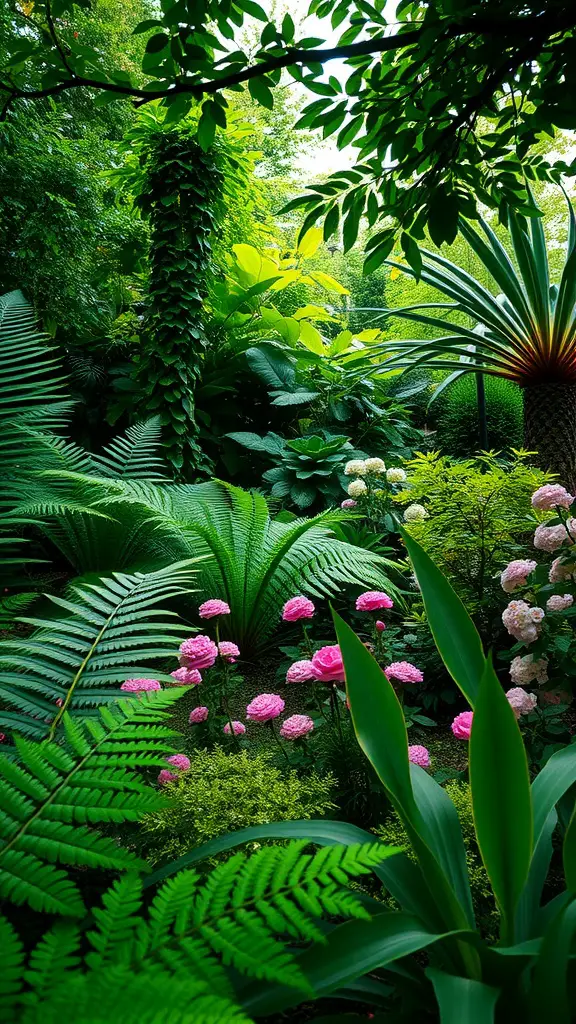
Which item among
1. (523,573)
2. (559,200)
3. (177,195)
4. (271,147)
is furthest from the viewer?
(271,147)

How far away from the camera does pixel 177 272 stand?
3.59 meters

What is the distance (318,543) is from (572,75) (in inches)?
69.9

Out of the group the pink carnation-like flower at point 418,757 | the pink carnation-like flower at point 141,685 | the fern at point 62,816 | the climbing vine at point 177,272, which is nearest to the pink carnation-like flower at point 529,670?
the pink carnation-like flower at point 418,757

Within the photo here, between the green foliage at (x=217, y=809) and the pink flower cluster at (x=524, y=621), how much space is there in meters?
0.54

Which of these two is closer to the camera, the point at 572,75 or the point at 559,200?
the point at 572,75

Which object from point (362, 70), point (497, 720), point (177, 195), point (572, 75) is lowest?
point (497, 720)

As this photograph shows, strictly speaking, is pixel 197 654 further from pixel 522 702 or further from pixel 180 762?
pixel 522 702

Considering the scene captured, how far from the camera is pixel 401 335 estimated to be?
359 inches

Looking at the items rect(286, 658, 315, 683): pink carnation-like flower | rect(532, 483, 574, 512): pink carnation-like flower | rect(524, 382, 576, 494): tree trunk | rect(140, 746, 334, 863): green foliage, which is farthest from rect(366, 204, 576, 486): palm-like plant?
rect(140, 746, 334, 863): green foliage

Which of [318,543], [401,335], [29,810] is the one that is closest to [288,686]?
[318,543]

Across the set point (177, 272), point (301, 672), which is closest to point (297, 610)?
point (301, 672)

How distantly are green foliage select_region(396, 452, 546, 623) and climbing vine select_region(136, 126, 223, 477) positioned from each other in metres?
1.85

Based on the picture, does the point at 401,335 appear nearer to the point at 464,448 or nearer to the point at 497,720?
the point at 464,448

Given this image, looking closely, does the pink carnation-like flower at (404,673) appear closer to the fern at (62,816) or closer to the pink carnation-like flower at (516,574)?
the pink carnation-like flower at (516,574)
